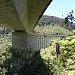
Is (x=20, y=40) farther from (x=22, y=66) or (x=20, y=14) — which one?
(x=20, y=14)

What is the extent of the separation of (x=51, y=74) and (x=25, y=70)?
5.42 ft

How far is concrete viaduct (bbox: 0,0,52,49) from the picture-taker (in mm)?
8398

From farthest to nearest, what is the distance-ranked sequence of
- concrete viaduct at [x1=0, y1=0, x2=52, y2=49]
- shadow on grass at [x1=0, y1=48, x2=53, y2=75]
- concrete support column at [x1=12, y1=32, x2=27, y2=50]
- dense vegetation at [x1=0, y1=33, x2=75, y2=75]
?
concrete support column at [x1=12, y1=32, x2=27, y2=50], shadow on grass at [x1=0, y1=48, x2=53, y2=75], dense vegetation at [x1=0, y1=33, x2=75, y2=75], concrete viaduct at [x1=0, y1=0, x2=52, y2=49]

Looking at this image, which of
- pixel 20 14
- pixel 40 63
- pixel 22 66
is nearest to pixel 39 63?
pixel 40 63

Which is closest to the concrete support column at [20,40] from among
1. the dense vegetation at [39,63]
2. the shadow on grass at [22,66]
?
the dense vegetation at [39,63]

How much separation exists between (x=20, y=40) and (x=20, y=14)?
11119 mm

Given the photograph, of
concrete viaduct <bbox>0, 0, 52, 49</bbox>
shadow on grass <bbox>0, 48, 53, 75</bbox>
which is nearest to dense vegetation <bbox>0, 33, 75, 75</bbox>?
shadow on grass <bbox>0, 48, 53, 75</bbox>

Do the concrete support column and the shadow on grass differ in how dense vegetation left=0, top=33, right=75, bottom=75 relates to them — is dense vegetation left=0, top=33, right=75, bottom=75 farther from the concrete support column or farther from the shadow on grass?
the concrete support column

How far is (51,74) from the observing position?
13.6 metres

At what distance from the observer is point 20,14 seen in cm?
1021

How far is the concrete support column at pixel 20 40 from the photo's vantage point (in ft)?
67.6

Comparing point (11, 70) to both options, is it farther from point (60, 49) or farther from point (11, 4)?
point (11, 4)

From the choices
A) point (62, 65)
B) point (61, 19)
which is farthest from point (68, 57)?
point (61, 19)

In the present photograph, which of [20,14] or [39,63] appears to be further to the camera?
[39,63]
